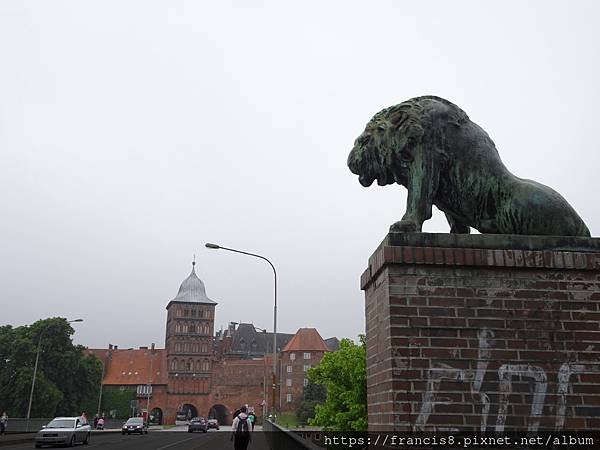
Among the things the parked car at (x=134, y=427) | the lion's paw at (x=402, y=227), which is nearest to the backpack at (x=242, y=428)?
the lion's paw at (x=402, y=227)

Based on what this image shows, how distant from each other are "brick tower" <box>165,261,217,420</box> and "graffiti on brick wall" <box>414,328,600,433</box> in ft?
276

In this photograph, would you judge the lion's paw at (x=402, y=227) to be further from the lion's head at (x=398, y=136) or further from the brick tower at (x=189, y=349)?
the brick tower at (x=189, y=349)

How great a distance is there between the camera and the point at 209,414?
282 feet

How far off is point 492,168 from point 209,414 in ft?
289

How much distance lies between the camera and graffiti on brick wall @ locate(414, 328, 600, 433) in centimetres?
362

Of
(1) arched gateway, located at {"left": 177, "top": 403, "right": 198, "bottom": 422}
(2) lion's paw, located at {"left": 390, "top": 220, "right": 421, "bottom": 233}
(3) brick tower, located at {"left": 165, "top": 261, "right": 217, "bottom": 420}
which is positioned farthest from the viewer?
(3) brick tower, located at {"left": 165, "top": 261, "right": 217, "bottom": 420}

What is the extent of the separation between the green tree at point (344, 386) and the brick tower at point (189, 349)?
51673 mm

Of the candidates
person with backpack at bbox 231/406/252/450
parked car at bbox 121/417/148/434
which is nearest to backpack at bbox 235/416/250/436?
person with backpack at bbox 231/406/252/450

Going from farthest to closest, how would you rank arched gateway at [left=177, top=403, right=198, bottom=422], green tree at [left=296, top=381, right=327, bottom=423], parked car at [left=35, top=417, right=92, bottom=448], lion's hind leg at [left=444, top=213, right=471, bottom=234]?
arched gateway at [left=177, top=403, right=198, bottom=422] → green tree at [left=296, top=381, right=327, bottom=423] → parked car at [left=35, top=417, right=92, bottom=448] → lion's hind leg at [left=444, top=213, right=471, bottom=234]

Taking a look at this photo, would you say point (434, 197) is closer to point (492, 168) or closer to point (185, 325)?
point (492, 168)

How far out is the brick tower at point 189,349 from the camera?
272 feet

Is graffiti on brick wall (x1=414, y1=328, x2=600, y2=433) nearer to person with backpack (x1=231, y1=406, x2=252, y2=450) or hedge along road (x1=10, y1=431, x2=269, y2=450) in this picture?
person with backpack (x1=231, y1=406, x2=252, y2=450)

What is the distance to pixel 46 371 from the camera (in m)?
60.2

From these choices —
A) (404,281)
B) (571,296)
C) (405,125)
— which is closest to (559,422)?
(571,296)
